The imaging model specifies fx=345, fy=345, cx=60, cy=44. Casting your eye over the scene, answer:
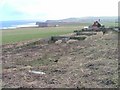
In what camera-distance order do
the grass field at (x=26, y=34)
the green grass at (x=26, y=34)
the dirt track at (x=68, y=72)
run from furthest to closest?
1. the grass field at (x=26, y=34)
2. the green grass at (x=26, y=34)
3. the dirt track at (x=68, y=72)

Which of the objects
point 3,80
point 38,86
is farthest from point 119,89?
point 3,80

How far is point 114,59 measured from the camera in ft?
48.0

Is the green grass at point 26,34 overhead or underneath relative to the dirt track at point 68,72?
underneath

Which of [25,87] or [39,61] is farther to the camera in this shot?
[39,61]

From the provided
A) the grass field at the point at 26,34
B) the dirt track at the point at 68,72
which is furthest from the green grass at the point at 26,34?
the dirt track at the point at 68,72

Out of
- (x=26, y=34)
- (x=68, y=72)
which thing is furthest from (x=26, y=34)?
(x=68, y=72)

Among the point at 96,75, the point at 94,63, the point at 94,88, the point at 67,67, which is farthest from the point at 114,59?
the point at 94,88

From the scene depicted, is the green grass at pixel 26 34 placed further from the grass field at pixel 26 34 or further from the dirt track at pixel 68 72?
the dirt track at pixel 68 72

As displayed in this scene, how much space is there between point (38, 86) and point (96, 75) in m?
2.28

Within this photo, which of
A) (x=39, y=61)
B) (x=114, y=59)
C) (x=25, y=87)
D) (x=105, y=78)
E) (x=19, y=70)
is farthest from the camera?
(x=39, y=61)

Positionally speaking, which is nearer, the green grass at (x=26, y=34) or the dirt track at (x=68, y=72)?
the dirt track at (x=68, y=72)

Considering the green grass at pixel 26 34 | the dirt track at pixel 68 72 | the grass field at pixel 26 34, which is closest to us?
the dirt track at pixel 68 72

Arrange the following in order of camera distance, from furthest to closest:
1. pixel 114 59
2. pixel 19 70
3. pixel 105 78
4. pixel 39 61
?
pixel 39 61 < pixel 114 59 < pixel 19 70 < pixel 105 78

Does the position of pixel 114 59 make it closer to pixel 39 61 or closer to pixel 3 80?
pixel 39 61
